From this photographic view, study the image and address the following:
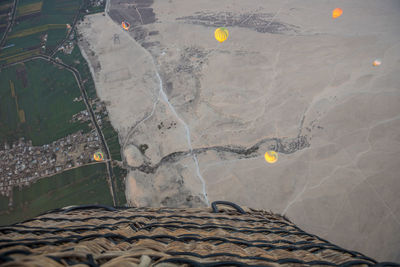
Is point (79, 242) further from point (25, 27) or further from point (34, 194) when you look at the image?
point (25, 27)

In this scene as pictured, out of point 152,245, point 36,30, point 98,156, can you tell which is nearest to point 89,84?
point 98,156

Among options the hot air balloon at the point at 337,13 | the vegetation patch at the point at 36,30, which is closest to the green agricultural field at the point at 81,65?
the vegetation patch at the point at 36,30

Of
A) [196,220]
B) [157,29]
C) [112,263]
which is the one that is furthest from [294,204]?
[157,29]

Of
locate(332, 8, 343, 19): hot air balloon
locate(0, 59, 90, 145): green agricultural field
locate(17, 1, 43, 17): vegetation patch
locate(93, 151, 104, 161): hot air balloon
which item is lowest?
locate(93, 151, 104, 161): hot air balloon

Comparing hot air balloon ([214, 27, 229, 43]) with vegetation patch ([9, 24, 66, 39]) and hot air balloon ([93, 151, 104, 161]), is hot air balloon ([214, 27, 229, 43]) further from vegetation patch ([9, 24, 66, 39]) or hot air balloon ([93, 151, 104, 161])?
vegetation patch ([9, 24, 66, 39])

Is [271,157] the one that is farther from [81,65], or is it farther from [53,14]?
[53,14]

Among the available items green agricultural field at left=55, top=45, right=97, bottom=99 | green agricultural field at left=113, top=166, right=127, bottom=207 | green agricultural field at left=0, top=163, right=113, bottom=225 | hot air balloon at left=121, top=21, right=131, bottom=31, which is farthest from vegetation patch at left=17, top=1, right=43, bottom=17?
green agricultural field at left=113, top=166, right=127, bottom=207

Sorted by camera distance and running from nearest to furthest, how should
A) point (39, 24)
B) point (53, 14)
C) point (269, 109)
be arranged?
1. point (269, 109)
2. point (39, 24)
3. point (53, 14)
